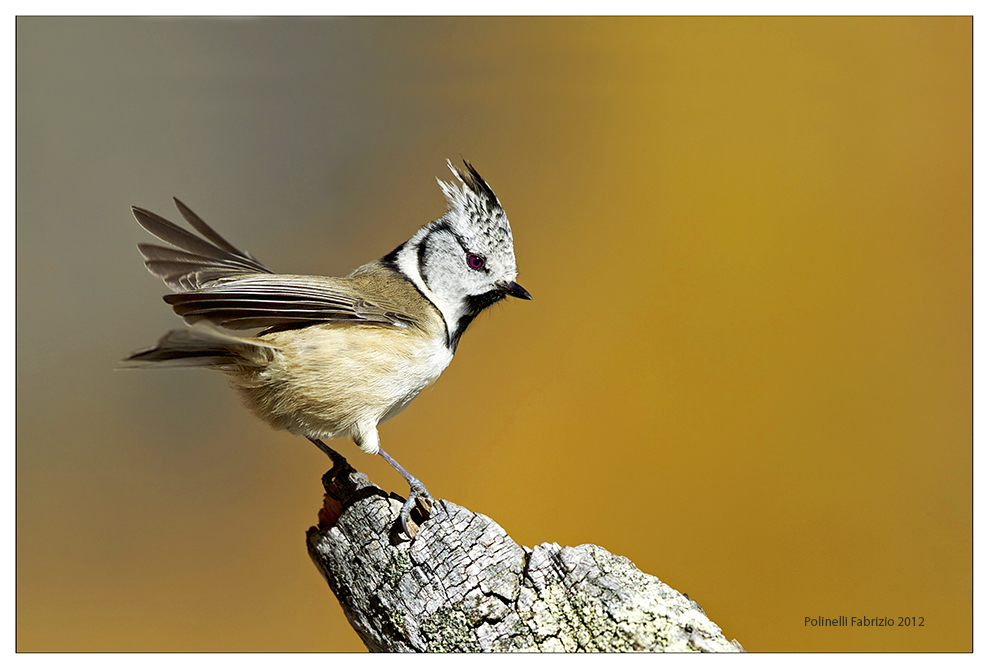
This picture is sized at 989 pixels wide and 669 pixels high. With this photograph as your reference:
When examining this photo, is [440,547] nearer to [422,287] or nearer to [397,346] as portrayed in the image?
[397,346]

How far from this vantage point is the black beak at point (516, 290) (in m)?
1.62

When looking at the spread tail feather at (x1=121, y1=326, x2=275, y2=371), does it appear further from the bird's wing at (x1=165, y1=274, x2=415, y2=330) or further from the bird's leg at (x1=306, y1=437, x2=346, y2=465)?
the bird's leg at (x1=306, y1=437, x2=346, y2=465)

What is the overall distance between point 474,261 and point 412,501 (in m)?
0.58

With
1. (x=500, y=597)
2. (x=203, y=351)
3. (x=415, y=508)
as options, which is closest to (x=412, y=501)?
(x=415, y=508)

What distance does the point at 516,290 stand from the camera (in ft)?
5.34

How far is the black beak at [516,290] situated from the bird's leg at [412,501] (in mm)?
487

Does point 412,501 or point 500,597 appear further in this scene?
point 412,501

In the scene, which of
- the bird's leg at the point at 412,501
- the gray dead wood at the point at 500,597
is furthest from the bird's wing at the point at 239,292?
the gray dead wood at the point at 500,597

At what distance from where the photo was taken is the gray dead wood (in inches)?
47.0

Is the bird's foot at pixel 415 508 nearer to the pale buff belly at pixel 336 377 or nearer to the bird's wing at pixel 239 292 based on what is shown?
the pale buff belly at pixel 336 377

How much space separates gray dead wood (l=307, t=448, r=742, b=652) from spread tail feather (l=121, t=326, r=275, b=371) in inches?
17.7

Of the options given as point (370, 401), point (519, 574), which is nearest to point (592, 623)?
point (519, 574)

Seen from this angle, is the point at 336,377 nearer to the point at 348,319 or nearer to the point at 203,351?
the point at 348,319

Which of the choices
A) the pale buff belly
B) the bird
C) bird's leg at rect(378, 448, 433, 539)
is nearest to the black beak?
the bird
